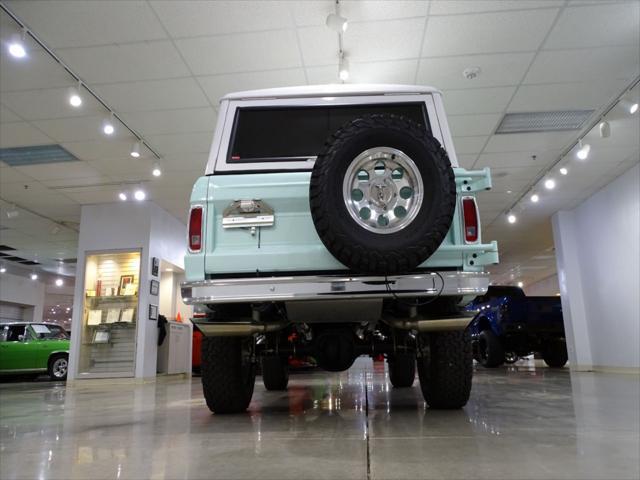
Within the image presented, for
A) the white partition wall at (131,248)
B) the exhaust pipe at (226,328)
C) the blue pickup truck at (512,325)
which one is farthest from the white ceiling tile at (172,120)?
the blue pickup truck at (512,325)

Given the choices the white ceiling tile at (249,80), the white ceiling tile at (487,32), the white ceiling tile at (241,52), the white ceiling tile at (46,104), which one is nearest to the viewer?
the white ceiling tile at (487,32)

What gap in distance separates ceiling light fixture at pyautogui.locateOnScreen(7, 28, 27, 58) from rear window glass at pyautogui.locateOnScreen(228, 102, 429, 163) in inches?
143

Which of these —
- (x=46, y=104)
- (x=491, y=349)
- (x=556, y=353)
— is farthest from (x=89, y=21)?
(x=556, y=353)

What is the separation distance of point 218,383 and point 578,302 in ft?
36.0

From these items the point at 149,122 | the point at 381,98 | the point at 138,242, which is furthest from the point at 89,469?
the point at 138,242

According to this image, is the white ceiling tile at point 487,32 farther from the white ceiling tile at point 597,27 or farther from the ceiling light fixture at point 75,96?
the ceiling light fixture at point 75,96

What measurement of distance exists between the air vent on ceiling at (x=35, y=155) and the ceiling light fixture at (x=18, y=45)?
3053 millimetres

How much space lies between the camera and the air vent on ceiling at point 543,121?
7340 millimetres

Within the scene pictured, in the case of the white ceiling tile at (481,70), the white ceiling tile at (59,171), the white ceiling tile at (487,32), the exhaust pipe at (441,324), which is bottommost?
the exhaust pipe at (441,324)

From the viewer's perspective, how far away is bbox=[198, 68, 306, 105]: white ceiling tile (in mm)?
6086

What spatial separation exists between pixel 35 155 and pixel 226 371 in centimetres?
726

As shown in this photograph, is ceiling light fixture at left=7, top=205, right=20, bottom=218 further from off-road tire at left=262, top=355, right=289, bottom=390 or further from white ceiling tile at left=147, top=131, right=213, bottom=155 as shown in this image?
off-road tire at left=262, top=355, right=289, bottom=390

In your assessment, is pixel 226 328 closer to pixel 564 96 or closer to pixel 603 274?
pixel 564 96

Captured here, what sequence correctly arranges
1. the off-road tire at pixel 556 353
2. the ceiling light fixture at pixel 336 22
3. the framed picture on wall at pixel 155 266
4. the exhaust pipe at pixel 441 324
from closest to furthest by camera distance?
the exhaust pipe at pixel 441 324 → the ceiling light fixture at pixel 336 22 → the framed picture on wall at pixel 155 266 → the off-road tire at pixel 556 353
